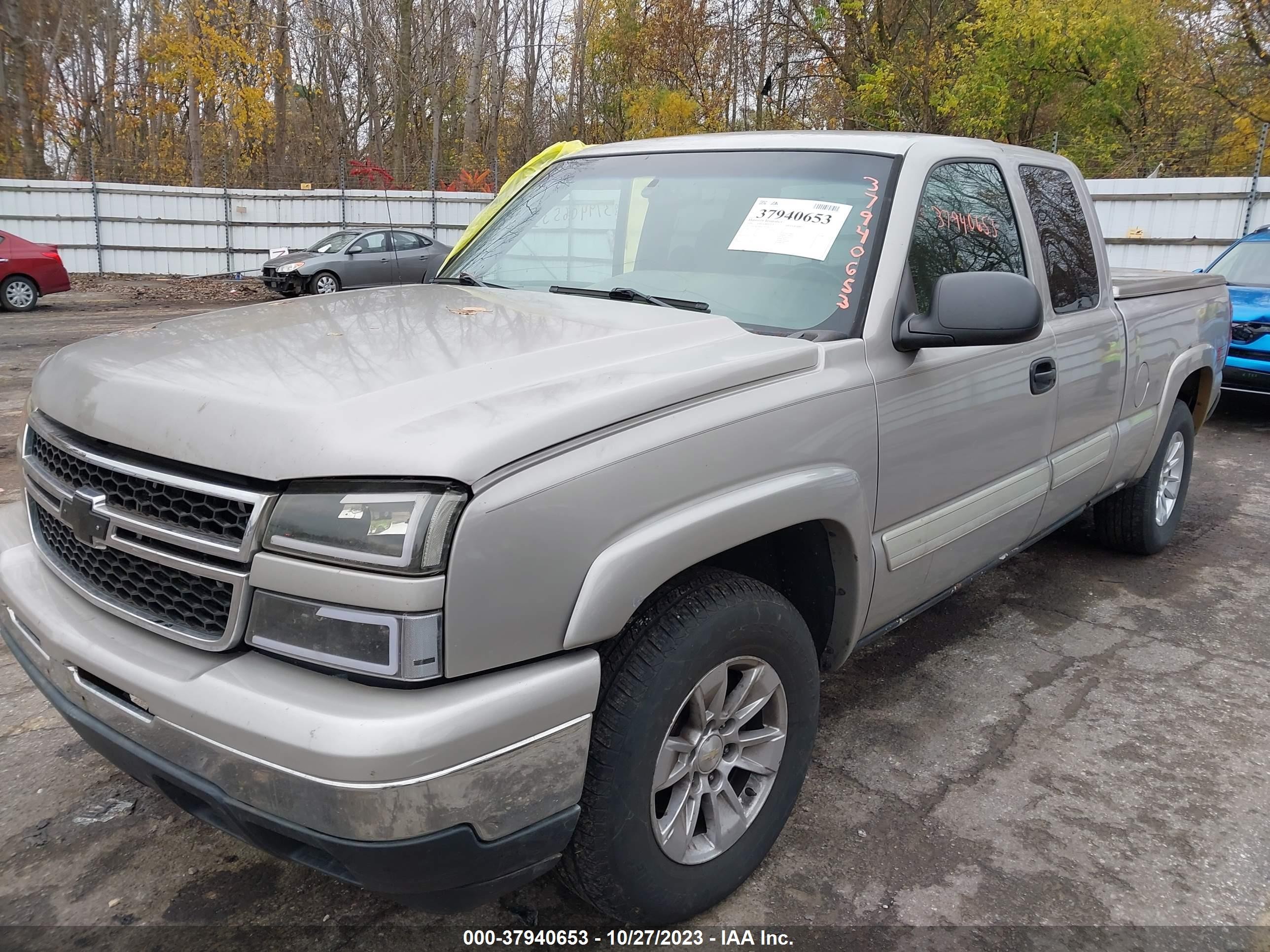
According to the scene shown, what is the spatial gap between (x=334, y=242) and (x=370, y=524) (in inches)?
715

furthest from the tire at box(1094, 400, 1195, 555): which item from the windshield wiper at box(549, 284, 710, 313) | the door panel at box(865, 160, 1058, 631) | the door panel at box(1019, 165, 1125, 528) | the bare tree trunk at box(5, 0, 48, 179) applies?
the bare tree trunk at box(5, 0, 48, 179)

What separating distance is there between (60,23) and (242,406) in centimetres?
3082

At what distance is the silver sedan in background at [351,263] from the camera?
57.0 feet

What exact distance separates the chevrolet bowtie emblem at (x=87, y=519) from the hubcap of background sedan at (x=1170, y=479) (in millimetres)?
4646

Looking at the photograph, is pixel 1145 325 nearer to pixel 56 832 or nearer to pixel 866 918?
pixel 866 918

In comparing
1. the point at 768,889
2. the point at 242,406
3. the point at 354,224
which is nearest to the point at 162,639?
the point at 242,406

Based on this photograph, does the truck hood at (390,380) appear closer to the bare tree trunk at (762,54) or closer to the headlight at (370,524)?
the headlight at (370,524)

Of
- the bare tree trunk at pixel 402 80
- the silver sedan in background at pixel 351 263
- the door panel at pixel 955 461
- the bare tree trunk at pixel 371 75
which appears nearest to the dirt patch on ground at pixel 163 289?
the silver sedan in background at pixel 351 263

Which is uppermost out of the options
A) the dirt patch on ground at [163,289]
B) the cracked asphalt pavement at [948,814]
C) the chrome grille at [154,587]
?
the chrome grille at [154,587]

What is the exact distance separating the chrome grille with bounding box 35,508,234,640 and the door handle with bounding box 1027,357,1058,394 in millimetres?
2646

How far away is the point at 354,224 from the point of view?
893 inches

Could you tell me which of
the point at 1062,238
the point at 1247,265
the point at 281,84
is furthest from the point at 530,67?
the point at 1062,238

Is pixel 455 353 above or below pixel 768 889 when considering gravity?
above

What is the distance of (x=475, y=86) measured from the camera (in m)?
28.9
